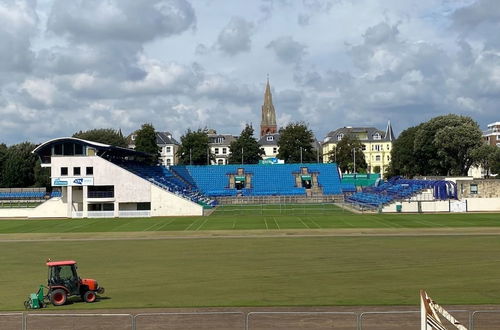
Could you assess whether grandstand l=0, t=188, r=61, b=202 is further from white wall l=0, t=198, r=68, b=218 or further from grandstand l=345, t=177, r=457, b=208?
grandstand l=345, t=177, r=457, b=208

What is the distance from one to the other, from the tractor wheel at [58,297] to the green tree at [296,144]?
142 meters

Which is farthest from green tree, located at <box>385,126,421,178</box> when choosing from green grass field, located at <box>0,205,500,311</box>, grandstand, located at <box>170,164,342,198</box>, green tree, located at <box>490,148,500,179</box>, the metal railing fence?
the metal railing fence

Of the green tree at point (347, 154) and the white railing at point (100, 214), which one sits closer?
the white railing at point (100, 214)

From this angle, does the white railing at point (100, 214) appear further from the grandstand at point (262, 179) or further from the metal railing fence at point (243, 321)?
the metal railing fence at point (243, 321)

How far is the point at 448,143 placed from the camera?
130 metres

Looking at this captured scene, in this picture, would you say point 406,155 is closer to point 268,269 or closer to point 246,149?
point 246,149

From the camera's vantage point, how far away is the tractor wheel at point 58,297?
1089 inches

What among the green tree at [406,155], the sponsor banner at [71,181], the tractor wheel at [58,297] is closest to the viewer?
the tractor wheel at [58,297]

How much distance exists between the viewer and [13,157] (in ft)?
511

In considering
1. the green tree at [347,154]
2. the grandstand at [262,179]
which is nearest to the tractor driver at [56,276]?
the grandstand at [262,179]

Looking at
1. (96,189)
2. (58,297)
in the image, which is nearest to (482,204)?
(96,189)

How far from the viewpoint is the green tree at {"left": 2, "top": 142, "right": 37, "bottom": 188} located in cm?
15462

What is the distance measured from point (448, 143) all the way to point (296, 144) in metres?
49.7

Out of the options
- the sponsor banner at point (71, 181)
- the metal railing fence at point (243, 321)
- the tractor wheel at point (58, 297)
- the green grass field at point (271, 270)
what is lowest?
the metal railing fence at point (243, 321)
